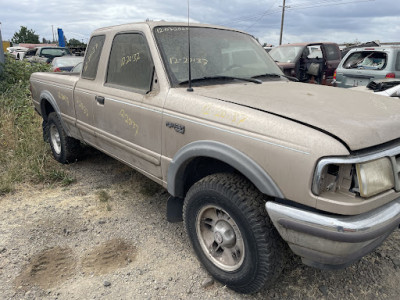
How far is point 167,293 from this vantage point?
248cm

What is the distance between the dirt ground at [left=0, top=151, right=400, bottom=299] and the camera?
2.49 meters

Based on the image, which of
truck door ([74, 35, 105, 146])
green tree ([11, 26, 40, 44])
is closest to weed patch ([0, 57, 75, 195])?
truck door ([74, 35, 105, 146])

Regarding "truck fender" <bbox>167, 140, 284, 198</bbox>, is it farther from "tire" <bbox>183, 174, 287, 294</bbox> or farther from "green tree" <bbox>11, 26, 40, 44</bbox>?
"green tree" <bbox>11, 26, 40, 44</bbox>

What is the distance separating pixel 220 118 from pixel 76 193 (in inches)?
102

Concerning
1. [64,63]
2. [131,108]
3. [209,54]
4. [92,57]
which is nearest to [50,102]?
[92,57]

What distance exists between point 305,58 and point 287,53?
63 cm

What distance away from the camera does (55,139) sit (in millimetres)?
5098

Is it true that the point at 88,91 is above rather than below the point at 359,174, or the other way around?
above

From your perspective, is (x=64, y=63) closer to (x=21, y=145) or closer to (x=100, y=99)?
(x=21, y=145)

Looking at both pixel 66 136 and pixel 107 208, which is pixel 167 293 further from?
pixel 66 136

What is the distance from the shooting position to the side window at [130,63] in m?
3.00

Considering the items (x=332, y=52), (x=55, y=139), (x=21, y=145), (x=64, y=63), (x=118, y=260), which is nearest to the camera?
(x=118, y=260)

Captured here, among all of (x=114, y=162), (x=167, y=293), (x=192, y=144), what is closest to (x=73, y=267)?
(x=167, y=293)

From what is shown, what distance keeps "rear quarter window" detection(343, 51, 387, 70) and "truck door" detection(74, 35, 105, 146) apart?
6.36 meters
